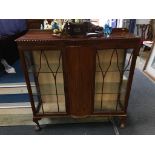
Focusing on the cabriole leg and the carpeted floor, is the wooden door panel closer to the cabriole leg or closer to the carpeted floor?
the carpeted floor

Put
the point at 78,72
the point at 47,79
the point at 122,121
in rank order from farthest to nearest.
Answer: the point at 122,121 → the point at 47,79 → the point at 78,72

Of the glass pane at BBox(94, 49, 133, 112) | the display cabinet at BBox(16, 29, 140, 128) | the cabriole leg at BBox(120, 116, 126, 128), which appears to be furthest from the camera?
the cabriole leg at BBox(120, 116, 126, 128)

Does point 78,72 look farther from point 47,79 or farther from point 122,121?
point 122,121

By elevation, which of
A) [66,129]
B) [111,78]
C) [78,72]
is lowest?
[66,129]

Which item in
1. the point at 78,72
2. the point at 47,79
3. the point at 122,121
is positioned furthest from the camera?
the point at 122,121

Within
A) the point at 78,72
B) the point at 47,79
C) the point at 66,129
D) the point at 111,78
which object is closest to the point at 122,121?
the point at 111,78

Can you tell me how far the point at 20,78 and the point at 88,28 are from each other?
1.14 meters

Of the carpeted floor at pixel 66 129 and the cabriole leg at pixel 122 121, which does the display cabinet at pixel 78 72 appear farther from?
the carpeted floor at pixel 66 129

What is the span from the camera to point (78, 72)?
1.42 metres

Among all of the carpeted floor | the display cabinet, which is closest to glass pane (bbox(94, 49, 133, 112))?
the display cabinet

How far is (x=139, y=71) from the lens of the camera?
3162 mm

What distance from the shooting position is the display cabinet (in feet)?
4.34

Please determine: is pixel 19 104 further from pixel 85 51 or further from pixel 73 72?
pixel 85 51

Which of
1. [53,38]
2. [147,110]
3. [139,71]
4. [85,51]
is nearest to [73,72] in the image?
[85,51]
